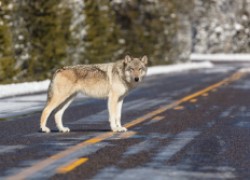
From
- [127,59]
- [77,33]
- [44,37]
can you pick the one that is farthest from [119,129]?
[77,33]

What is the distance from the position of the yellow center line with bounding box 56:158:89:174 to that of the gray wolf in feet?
11.8

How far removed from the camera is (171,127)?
14.6m

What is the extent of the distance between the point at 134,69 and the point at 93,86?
985mm

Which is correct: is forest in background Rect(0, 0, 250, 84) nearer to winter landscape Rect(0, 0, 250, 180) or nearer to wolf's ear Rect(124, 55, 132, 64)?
winter landscape Rect(0, 0, 250, 180)

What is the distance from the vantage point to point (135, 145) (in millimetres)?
11469

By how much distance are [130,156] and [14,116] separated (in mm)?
7368

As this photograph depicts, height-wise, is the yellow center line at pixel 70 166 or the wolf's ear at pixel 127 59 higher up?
the wolf's ear at pixel 127 59

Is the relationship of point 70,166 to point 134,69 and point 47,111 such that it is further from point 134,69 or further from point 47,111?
point 47,111

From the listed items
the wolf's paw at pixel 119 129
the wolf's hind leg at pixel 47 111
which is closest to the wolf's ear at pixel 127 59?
the wolf's paw at pixel 119 129

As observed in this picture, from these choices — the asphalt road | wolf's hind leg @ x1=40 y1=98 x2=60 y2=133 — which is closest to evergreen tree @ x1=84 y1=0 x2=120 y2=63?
the asphalt road

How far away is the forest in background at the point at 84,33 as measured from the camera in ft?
115

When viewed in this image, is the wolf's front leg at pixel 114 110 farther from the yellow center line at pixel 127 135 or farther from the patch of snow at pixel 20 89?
the patch of snow at pixel 20 89

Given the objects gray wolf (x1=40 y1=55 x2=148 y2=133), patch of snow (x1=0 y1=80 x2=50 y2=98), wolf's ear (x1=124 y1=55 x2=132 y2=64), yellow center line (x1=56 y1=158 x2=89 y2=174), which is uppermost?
wolf's ear (x1=124 y1=55 x2=132 y2=64)

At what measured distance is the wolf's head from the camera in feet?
42.1
